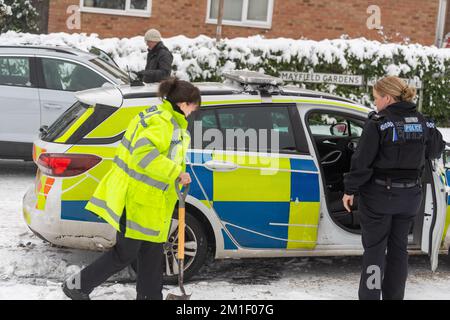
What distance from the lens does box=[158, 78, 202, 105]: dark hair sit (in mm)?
4547

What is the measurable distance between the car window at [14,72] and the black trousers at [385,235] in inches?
204

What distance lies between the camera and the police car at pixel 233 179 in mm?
5336

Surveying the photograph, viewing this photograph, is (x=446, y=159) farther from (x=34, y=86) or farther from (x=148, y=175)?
(x=34, y=86)

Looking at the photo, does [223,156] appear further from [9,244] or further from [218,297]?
[9,244]

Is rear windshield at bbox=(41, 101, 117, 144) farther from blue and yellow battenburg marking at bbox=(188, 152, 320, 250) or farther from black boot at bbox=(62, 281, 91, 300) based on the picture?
black boot at bbox=(62, 281, 91, 300)

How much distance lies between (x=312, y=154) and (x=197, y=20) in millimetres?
10362

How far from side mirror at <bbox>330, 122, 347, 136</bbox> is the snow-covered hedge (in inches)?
215

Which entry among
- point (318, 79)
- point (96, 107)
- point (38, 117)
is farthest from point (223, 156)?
point (318, 79)

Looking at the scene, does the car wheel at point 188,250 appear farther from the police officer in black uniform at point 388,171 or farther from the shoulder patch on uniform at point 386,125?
the shoulder patch on uniform at point 386,125

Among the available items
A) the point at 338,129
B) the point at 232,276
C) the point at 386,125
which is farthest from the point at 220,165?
the point at 338,129

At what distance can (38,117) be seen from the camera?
8.73 metres

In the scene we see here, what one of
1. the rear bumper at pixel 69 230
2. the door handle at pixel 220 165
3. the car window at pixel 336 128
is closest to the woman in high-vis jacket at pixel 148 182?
the rear bumper at pixel 69 230

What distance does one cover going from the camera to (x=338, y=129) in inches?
271

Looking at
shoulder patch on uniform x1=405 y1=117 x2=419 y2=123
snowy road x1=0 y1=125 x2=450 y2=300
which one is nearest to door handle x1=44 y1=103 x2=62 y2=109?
snowy road x1=0 y1=125 x2=450 y2=300
